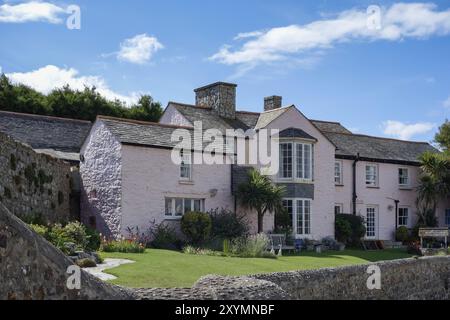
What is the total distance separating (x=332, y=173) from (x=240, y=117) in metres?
5.64

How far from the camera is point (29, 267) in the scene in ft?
25.0

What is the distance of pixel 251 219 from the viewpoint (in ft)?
90.6

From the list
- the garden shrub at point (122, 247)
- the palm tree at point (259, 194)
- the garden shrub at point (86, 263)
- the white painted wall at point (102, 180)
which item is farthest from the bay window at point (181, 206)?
the garden shrub at point (86, 263)

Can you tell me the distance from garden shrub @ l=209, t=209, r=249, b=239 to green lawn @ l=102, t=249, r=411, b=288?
3.28m

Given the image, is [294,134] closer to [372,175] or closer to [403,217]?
[372,175]

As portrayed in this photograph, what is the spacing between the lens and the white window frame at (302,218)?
94.2 ft

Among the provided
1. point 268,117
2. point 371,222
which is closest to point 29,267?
point 268,117

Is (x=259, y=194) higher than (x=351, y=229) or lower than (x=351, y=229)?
higher

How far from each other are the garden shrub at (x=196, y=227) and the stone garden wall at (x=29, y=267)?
16.1 m

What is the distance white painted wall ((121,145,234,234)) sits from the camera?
2434cm

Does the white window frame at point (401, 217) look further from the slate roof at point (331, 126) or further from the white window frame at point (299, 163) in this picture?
the white window frame at point (299, 163)

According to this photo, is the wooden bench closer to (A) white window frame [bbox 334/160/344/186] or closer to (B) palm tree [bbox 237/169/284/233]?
(B) palm tree [bbox 237/169/284/233]

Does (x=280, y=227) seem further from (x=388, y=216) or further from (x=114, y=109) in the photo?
(x=114, y=109)

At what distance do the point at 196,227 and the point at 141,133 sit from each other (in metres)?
4.80
